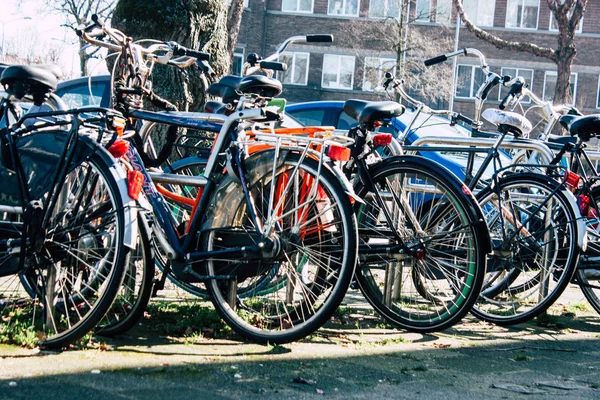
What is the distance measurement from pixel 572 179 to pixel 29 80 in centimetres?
325

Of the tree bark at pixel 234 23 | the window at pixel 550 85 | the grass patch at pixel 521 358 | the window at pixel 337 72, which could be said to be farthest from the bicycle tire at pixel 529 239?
the window at pixel 550 85

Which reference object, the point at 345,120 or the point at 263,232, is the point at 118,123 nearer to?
the point at 263,232

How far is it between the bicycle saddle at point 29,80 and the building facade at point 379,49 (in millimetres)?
32711

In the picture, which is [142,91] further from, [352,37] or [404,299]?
[352,37]

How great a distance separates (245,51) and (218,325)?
111 feet

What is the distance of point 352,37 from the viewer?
37.3 m

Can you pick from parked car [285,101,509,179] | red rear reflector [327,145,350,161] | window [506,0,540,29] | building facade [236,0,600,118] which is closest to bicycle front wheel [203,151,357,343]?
red rear reflector [327,145,350,161]

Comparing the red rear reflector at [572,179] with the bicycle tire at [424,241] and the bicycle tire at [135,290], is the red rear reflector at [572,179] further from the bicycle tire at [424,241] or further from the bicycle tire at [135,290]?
the bicycle tire at [135,290]

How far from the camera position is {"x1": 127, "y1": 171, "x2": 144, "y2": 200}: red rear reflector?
3809 millimetres

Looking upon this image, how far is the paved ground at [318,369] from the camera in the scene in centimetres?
332

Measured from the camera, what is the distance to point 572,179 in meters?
5.46

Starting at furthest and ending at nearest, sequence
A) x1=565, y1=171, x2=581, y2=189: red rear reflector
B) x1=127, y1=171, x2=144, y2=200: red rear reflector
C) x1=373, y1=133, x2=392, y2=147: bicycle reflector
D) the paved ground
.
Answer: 1. x1=565, y1=171, x2=581, y2=189: red rear reflector
2. x1=373, y1=133, x2=392, y2=147: bicycle reflector
3. x1=127, y1=171, x2=144, y2=200: red rear reflector
4. the paved ground

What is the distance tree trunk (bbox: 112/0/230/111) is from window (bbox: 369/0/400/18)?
31.3m

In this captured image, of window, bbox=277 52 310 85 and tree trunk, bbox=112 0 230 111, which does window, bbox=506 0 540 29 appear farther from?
tree trunk, bbox=112 0 230 111
